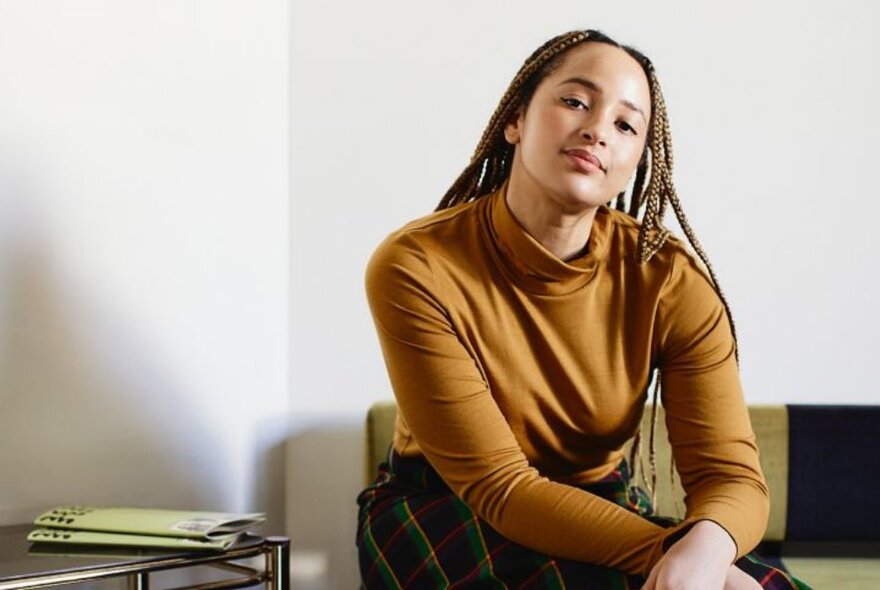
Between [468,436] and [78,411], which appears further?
[78,411]

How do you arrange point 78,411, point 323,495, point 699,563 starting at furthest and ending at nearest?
point 323,495, point 78,411, point 699,563

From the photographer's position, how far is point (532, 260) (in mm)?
1627

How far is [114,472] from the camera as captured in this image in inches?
78.2

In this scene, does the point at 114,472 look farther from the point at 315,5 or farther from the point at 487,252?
the point at 315,5

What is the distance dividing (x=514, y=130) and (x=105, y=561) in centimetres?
77

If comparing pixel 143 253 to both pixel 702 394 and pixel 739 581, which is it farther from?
pixel 739 581

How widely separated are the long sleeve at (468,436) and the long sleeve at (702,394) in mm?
74

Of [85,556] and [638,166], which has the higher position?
[638,166]

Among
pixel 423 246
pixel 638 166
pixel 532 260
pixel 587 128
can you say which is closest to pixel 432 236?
pixel 423 246

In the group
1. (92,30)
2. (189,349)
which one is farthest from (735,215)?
(92,30)

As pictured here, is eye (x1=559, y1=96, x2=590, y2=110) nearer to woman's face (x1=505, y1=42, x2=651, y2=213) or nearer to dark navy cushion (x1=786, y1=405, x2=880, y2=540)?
woman's face (x1=505, y1=42, x2=651, y2=213)

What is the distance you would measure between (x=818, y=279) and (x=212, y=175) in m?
1.08

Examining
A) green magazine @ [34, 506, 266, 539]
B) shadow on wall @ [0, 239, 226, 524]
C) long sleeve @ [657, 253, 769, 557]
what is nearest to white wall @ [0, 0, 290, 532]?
shadow on wall @ [0, 239, 226, 524]

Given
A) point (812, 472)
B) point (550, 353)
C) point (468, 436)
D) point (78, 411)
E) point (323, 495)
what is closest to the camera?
point (468, 436)
